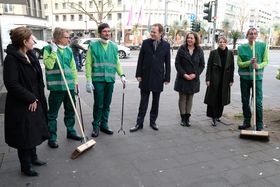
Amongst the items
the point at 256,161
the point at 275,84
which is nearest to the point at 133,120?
the point at 256,161

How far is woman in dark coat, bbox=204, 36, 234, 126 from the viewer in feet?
18.9

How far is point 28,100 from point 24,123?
288 millimetres

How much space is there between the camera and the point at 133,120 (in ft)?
20.8

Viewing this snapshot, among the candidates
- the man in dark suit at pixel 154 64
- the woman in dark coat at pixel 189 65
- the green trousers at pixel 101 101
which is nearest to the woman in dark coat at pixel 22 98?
the green trousers at pixel 101 101

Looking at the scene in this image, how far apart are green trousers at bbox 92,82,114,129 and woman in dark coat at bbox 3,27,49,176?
144 centimetres

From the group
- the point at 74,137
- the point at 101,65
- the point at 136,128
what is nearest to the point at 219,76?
the point at 136,128

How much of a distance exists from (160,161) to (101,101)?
1.54 meters

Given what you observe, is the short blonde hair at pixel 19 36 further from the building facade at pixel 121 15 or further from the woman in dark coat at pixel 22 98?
the building facade at pixel 121 15

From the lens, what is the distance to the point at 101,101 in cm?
518

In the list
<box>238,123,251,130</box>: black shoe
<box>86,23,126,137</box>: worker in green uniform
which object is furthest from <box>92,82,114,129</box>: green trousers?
<box>238,123,251,130</box>: black shoe

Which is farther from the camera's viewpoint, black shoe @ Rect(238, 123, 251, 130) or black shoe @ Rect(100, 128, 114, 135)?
black shoe @ Rect(238, 123, 251, 130)

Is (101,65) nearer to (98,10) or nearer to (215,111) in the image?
(215,111)

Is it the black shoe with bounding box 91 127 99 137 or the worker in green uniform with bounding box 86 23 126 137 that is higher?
the worker in green uniform with bounding box 86 23 126 137

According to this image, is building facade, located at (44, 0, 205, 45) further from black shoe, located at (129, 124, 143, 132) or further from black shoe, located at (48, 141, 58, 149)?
black shoe, located at (48, 141, 58, 149)
